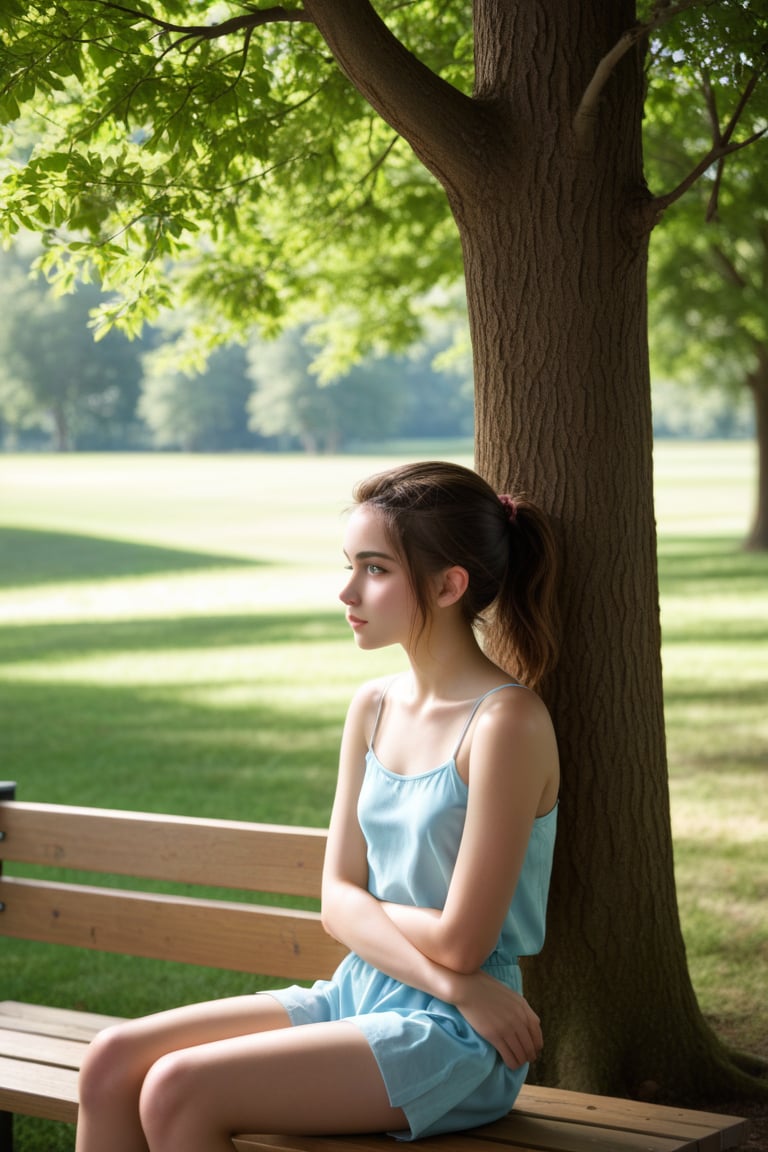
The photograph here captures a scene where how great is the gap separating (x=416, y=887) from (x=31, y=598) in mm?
20159

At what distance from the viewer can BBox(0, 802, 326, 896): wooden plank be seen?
3.59 metres

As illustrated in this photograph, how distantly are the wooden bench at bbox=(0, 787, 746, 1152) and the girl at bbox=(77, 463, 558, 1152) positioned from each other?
0.81 ft

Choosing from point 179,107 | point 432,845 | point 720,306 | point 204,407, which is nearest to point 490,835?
point 432,845

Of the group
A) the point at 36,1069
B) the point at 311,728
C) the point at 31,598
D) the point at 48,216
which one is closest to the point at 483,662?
the point at 36,1069

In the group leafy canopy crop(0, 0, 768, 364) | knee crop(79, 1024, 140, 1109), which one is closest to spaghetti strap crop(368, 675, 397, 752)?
knee crop(79, 1024, 140, 1109)

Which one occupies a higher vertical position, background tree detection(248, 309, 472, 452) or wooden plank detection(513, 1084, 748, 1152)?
background tree detection(248, 309, 472, 452)

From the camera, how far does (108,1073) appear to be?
2.73 m

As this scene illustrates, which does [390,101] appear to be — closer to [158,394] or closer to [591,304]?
[591,304]

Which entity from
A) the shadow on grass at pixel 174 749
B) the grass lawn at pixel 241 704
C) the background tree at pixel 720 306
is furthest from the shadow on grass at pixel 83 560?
the shadow on grass at pixel 174 749

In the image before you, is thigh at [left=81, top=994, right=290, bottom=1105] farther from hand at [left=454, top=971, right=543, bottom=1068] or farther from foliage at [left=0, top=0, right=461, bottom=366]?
foliage at [left=0, top=0, right=461, bottom=366]

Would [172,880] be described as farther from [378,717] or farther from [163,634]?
[163,634]

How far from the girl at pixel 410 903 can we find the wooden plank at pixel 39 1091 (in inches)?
11.8

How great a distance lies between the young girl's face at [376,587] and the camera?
2.94m

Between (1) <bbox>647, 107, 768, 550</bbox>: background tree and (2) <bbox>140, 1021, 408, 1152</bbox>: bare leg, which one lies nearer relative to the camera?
(2) <bbox>140, 1021, 408, 1152</bbox>: bare leg
